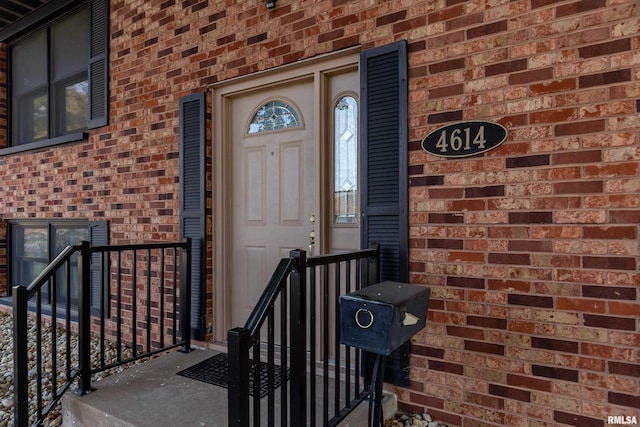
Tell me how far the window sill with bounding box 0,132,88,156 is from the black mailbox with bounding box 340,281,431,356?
11.2 ft

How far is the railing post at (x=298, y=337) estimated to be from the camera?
1.58 m

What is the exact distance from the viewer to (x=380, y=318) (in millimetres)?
1539

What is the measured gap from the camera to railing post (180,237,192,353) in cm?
293

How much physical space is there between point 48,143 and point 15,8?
1.69 m

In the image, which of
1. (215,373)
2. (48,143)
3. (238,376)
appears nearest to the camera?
(238,376)

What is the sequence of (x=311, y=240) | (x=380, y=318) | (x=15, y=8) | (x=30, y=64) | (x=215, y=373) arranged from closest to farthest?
(x=380, y=318) < (x=215, y=373) < (x=311, y=240) < (x=15, y=8) < (x=30, y=64)

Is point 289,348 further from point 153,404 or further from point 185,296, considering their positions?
point 185,296

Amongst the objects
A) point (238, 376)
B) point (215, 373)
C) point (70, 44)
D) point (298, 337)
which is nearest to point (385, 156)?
point (298, 337)

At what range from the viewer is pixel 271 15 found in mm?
2707

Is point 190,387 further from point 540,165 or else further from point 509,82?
point 509,82

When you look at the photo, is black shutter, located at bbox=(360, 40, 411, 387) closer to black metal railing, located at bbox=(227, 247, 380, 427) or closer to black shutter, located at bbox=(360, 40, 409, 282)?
black shutter, located at bbox=(360, 40, 409, 282)

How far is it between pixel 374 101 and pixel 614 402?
6.20 ft

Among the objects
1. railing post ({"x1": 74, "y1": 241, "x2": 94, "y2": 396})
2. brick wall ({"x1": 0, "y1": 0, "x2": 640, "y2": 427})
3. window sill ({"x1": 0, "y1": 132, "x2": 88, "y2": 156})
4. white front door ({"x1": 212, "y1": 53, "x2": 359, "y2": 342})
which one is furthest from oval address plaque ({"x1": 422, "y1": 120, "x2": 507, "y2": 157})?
window sill ({"x1": 0, "y1": 132, "x2": 88, "y2": 156})

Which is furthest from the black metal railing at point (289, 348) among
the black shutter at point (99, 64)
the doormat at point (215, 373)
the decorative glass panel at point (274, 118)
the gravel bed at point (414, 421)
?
the black shutter at point (99, 64)
